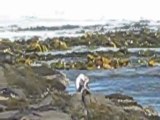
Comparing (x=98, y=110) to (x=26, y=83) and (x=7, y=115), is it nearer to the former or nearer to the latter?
(x=7, y=115)

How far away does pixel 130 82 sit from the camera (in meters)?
18.9

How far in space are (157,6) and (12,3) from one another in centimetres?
1256

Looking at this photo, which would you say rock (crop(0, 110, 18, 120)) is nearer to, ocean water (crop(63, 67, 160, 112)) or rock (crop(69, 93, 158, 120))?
rock (crop(69, 93, 158, 120))

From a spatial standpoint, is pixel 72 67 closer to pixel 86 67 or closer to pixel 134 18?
pixel 86 67

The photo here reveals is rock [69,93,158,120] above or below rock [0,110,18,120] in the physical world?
below

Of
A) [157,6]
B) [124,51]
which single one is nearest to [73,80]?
[124,51]

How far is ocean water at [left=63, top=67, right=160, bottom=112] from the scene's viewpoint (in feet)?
53.6

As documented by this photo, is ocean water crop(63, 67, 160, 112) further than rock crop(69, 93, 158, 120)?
Yes

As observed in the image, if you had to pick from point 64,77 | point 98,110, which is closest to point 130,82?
point 64,77

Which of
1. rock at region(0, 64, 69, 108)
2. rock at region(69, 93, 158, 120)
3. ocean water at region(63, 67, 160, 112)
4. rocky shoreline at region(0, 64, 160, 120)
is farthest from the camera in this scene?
ocean water at region(63, 67, 160, 112)

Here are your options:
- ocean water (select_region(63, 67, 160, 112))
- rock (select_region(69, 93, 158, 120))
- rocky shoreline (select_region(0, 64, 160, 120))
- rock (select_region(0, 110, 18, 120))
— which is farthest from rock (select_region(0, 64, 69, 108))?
rock (select_region(69, 93, 158, 120))

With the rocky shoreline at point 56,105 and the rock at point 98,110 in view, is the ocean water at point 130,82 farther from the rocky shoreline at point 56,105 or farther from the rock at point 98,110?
the rock at point 98,110

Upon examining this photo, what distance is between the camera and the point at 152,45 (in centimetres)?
2845

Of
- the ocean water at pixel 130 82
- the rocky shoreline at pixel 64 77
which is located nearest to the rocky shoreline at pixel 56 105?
the rocky shoreline at pixel 64 77
